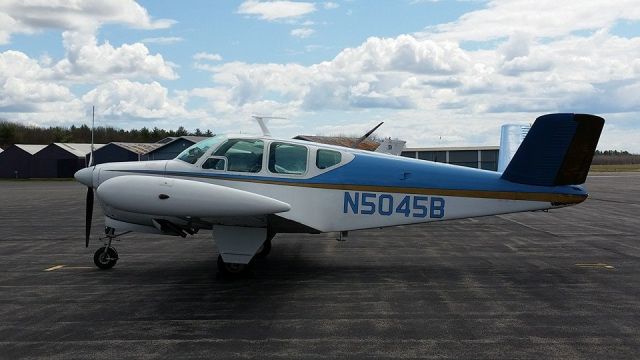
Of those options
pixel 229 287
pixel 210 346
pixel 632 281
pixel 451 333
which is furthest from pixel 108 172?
pixel 632 281

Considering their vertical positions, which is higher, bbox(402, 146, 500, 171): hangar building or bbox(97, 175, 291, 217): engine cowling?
bbox(402, 146, 500, 171): hangar building

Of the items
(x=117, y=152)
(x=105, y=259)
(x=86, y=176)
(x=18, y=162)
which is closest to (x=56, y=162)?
(x=18, y=162)

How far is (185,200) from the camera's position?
26.4ft

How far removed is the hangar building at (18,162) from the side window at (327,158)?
73.3 m

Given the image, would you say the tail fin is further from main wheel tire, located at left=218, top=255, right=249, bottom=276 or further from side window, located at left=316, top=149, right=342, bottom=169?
main wheel tire, located at left=218, top=255, right=249, bottom=276

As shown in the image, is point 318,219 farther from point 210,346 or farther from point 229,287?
point 210,346

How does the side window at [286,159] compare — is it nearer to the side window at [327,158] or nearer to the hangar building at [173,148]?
the side window at [327,158]

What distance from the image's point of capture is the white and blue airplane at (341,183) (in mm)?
9250

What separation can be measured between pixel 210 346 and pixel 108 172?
4.76 meters

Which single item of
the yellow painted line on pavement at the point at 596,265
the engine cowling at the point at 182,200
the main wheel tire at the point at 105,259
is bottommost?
the main wheel tire at the point at 105,259

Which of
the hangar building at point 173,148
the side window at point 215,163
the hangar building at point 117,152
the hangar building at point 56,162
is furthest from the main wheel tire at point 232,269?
the hangar building at point 56,162

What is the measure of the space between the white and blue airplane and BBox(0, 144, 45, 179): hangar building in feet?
236

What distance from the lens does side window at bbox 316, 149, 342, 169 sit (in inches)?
377

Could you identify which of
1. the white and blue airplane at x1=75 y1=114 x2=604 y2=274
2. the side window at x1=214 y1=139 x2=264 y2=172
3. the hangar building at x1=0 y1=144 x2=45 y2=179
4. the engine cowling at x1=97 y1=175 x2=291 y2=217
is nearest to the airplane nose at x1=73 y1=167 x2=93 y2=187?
the white and blue airplane at x1=75 y1=114 x2=604 y2=274
